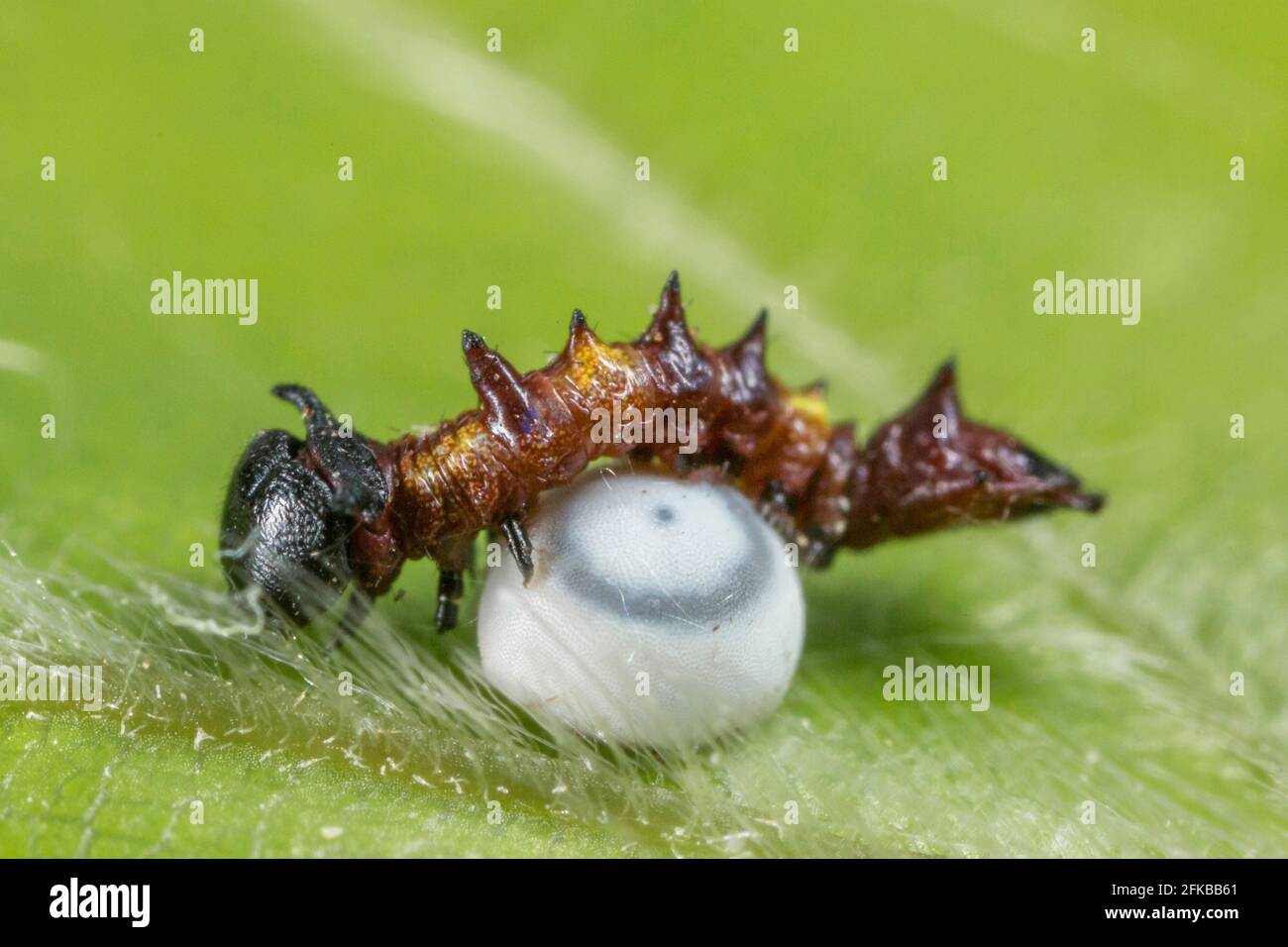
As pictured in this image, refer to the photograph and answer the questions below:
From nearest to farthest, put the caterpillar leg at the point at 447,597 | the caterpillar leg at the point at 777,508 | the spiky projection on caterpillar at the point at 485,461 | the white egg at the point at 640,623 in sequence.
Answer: the white egg at the point at 640,623, the spiky projection on caterpillar at the point at 485,461, the caterpillar leg at the point at 447,597, the caterpillar leg at the point at 777,508

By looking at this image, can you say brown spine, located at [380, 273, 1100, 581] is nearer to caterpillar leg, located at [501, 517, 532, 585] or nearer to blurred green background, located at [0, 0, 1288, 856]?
caterpillar leg, located at [501, 517, 532, 585]

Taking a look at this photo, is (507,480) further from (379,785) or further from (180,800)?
(180,800)

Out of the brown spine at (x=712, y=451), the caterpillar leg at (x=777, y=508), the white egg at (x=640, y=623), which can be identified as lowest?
the white egg at (x=640, y=623)

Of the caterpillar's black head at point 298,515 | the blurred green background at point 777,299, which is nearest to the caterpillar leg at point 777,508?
the blurred green background at point 777,299

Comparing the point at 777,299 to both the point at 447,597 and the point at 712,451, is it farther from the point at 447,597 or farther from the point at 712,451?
the point at 447,597

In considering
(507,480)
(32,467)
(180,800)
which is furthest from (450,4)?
(180,800)

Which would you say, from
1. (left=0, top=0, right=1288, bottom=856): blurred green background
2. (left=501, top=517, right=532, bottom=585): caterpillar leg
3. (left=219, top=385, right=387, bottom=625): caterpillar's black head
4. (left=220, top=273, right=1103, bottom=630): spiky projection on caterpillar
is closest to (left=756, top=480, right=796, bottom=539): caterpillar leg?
(left=220, top=273, right=1103, bottom=630): spiky projection on caterpillar

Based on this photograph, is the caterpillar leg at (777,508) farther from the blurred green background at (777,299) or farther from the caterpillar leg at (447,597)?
the caterpillar leg at (447,597)
